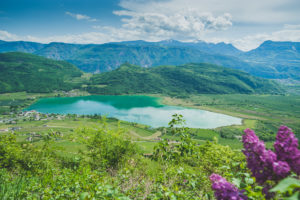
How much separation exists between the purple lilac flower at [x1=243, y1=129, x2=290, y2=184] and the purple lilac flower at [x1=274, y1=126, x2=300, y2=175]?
5.3 inches

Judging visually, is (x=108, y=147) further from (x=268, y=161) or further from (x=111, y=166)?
(x=268, y=161)

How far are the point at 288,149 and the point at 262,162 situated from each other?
1.16 feet

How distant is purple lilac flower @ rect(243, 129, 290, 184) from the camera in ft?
6.68

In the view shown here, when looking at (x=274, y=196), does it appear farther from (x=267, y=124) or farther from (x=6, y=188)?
(x=267, y=124)

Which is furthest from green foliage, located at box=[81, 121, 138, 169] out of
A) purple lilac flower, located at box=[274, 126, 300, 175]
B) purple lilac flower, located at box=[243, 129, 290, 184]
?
purple lilac flower, located at box=[274, 126, 300, 175]

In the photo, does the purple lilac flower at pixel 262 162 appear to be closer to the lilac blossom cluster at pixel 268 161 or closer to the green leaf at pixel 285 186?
the lilac blossom cluster at pixel 268 161

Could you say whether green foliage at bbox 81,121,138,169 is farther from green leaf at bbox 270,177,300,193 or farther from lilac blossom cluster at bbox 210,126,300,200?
green leaf at bbox 270,177,300,193

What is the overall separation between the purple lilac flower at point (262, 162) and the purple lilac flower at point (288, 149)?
0.14 m

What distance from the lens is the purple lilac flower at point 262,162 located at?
6.68 feet

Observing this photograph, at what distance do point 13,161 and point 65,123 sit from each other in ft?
298

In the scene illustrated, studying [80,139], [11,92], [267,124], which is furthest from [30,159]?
[11,92]

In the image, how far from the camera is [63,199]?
3926 mm

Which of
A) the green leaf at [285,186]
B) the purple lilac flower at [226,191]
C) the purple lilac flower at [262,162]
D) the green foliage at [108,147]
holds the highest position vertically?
the green leaf at [285,186]

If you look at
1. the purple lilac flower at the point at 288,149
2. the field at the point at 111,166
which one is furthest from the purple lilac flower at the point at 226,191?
the purple lilac flower at the point at 288,149
